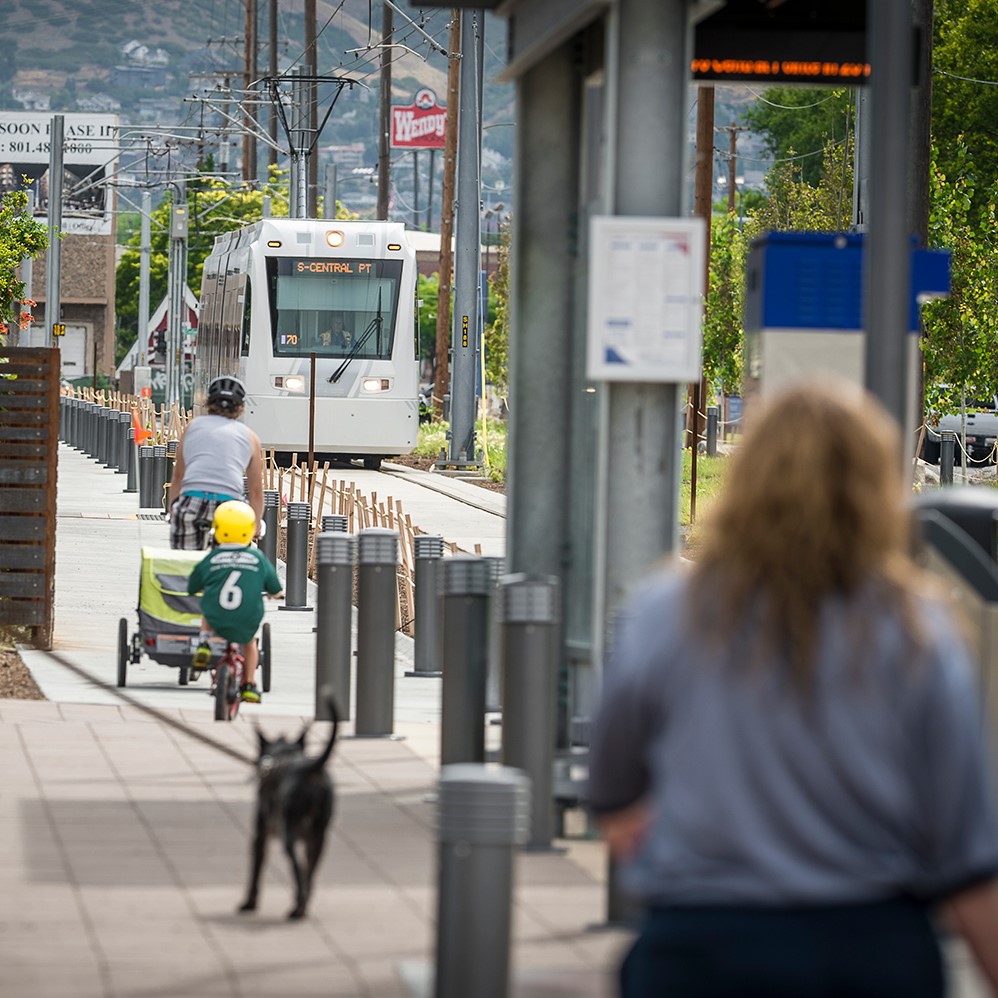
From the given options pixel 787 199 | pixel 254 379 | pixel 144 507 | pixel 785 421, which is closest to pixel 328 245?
pixel 254 379

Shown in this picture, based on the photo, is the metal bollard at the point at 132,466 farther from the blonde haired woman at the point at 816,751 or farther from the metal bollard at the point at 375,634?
the blonde haired woman at the point at 816,751

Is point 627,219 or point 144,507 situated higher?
point 627,219

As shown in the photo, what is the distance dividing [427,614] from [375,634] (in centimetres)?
373

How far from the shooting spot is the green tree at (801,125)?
79.0 meters

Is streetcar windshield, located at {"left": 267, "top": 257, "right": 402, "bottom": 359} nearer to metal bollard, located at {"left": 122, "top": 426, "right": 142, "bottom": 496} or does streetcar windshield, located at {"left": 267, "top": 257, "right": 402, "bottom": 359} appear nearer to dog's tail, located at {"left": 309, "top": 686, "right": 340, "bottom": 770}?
metal bollard, located at {"left": 122, "top": 426, "right": 142, "bottom": 496}

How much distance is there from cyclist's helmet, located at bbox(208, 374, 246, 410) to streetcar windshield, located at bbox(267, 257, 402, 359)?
21814 millimetres

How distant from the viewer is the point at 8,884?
21.9ft

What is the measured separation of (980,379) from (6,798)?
2588 cm

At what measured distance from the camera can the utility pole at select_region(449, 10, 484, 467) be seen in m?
34.0

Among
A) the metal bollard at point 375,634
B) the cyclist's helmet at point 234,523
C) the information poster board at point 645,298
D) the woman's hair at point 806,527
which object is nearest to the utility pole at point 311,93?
the cyclist's helmet at point 234,523

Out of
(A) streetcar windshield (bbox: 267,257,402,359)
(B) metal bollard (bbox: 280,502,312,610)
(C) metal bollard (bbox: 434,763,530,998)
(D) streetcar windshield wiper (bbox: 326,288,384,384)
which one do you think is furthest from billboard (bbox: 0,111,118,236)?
(C) metal bollard (bbox: 434,763,530,998)

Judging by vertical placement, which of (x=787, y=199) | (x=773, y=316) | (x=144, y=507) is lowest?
(x=144, y=507)

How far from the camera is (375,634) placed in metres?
10.1

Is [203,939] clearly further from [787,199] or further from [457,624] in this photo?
[787,199]
